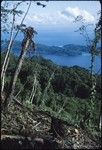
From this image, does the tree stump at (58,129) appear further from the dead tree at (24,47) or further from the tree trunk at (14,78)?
the dead tree at (24,47)

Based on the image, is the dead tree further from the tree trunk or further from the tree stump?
the tree stump

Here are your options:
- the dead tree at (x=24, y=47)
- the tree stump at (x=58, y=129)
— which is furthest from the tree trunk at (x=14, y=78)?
the tree stump at (x=58, y=129)

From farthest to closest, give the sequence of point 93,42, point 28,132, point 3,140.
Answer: point 93,42 < point 28,132 < point 3,140

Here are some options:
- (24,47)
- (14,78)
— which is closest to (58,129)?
(14,78)

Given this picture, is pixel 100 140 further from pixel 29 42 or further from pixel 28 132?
pixel 29 42

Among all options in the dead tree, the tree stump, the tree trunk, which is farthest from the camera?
the dead tree

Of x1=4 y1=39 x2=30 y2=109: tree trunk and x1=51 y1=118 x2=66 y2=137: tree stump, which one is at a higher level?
x1=4 y1=39 x2=30 y2=109: tree trunk

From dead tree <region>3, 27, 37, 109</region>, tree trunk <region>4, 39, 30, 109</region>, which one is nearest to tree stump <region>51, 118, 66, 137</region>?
tree trunk <region>4, 39, 30, 109</region>

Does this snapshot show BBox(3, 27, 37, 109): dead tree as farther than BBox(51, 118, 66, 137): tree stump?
Yes

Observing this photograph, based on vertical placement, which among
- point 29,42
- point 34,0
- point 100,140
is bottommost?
point 100,140

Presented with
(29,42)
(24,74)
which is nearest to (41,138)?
(29,42)

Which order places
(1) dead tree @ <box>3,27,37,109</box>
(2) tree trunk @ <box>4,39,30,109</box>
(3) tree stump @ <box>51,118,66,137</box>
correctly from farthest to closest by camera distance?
(1) dead tree @ <box>3,27,37,109</box> → (2) tree trunk @ <box>4,39,30,109</box> → (3) tree stump @ <box>51,118,66,137</box>
